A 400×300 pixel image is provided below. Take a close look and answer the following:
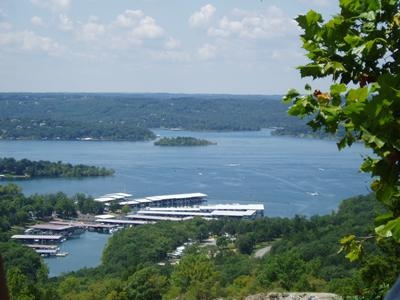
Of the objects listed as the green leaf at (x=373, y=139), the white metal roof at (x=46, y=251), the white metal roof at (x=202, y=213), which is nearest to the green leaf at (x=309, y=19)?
the green leaf at (x=373, y=139)

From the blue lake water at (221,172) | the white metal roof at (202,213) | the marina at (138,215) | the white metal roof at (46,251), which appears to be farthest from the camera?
the blue lake water at (221,172)

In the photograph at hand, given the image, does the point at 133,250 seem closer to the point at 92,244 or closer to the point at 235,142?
the point at 92,244

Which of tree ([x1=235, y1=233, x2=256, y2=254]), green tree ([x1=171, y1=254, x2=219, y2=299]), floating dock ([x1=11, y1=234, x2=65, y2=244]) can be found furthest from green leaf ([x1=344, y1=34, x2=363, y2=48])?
floating dock ([x1=11, y1=234, x2=65, y2=244])

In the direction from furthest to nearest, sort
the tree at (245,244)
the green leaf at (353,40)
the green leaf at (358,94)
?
the tree at (245,244), the green leaf at (353,40), the green leaf at (358,94)

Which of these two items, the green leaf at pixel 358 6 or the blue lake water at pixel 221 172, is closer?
the green leaf at pixel 358 6

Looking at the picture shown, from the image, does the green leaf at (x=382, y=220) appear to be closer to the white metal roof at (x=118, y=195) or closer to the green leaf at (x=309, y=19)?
the green leaf at (x=309, y=19)

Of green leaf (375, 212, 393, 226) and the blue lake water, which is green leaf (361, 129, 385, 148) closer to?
green leaf (375, 212, 393, 226)
